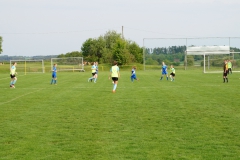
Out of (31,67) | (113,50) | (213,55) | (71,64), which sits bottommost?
(31,67)

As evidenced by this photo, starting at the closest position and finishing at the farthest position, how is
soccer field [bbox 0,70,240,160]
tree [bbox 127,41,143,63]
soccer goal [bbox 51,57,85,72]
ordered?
soccer field [bbox 0,70,240,160] < soccer goal [bbox 51,57,85,72] < tree [bbox 127,41,143,63]

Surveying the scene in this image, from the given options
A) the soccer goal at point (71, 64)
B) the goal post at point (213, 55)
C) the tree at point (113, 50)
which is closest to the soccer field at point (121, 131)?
the goal post at point (213, 55)

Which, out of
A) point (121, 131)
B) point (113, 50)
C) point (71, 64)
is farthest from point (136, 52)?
point (121, 131)

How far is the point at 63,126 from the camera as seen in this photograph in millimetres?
10195

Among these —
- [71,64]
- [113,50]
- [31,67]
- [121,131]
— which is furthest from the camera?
[113,50]

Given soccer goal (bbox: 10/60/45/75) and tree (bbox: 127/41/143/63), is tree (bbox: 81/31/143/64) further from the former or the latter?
soccer goal (bbox: 10/60/45/75)

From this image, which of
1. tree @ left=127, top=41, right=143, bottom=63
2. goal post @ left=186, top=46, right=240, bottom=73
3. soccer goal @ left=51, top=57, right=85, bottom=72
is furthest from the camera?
tree @ left=127, top=41, right=143, bottom=63

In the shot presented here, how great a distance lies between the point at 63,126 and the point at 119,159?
12.1 feet

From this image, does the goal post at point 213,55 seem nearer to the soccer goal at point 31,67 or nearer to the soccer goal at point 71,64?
the soccer goal at point 71,64

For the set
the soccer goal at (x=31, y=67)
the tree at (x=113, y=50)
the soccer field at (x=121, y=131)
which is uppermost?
the tree at (x=113, y=50)

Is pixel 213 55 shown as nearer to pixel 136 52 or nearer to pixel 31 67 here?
pixel 136 52

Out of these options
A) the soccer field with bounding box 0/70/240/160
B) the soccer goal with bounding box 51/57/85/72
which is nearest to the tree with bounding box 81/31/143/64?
the soccer goal with bounding box 51/57/85/72

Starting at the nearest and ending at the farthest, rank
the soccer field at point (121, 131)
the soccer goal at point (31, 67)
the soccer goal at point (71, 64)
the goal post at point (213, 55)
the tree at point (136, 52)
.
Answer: the soccer field at point (121, 131)
the goal post at point (213, 55)
the soccer goal at point (71, 64)
the soccer goal at point (31, 67)
the tree at point (136, 52)

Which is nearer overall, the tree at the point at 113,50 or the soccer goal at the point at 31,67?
the soccer goal at the point at 31,67
